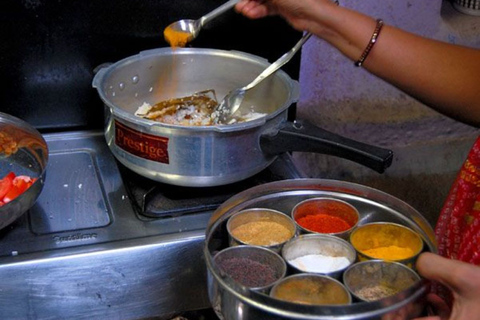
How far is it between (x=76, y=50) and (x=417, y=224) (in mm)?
817

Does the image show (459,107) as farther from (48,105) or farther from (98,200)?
(48,105)

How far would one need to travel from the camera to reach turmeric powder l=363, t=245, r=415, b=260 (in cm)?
94

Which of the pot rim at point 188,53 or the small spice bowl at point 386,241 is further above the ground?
the pot rim at point 188,53

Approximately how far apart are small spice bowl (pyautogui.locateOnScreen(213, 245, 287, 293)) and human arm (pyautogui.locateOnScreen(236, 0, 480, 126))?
0.43m

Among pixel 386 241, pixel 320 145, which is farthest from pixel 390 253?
pixel 320 145

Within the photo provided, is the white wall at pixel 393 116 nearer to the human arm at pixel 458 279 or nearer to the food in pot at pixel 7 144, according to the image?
the food in pot at pixel 7 144

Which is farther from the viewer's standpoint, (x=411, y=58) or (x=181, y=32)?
(x=181, y=32)

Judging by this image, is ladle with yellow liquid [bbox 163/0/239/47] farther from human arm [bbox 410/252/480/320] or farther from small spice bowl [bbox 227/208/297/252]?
human arm [bbox 410/252/480/320]

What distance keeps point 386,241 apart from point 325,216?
0.35ft

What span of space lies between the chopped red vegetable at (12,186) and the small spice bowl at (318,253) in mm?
482

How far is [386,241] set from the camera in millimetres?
985

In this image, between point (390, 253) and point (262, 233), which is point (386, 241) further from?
point (262, 233)

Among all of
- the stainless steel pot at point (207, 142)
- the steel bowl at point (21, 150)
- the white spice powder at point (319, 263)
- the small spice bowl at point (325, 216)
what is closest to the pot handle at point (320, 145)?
the stainless steel pot at point (207, 142)

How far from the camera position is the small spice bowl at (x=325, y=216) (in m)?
1.01
